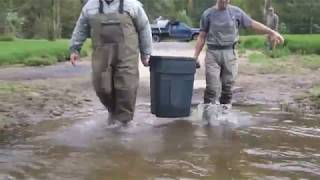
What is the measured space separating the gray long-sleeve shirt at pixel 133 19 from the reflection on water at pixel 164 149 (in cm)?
99

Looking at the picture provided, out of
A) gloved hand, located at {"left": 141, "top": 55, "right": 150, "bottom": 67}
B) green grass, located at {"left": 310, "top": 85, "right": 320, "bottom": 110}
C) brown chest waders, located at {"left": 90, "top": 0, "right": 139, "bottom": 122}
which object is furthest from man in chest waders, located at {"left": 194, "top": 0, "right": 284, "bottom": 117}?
green grass, located at {"left": 310, "top": 85, "right": 320, "bottom": 110}

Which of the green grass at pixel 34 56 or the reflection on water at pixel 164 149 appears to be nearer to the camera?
the reflection on water at pixel 164 149

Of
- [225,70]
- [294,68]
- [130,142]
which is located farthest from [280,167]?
[294,68]

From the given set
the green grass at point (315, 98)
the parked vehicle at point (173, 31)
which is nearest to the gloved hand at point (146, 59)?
the green grass at point (315, 98)

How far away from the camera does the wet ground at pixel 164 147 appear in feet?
18.6

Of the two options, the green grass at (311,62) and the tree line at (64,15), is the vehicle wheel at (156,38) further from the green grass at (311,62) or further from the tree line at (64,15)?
the green grass at (311,62)

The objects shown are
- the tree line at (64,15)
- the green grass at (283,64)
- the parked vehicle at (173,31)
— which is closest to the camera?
the green grass at (283,64)

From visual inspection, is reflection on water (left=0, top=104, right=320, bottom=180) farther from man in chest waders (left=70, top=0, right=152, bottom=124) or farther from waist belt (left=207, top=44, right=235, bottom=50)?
waist belt (left=207, top=44, right=235, bottom=50)

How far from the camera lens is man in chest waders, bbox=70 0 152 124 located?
7.51m

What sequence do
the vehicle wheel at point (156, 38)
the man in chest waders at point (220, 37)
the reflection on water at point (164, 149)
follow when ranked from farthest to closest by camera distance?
the vehicle wheel at point (156, 38)
the man in chest waders at point (220, 37)
the reflection on water at point (164, 149)

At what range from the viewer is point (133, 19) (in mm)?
7633

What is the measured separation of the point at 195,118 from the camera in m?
9.00

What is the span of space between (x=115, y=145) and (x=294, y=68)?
37.2 feet

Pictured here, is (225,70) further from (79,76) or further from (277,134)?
(79,76)
